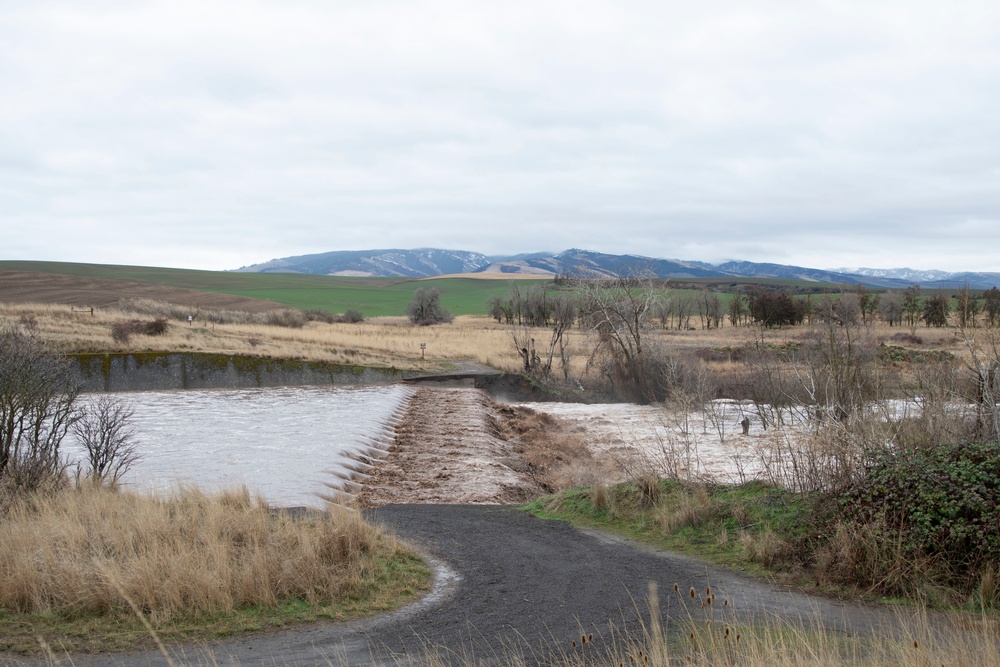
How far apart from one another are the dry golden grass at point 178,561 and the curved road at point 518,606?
0.59m

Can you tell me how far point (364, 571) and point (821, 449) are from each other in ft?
21.1

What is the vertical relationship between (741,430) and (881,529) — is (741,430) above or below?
below

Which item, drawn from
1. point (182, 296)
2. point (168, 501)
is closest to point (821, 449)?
point (168, 501)

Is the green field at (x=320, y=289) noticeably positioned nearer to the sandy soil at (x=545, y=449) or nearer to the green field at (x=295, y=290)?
the green field at (x=295, y=290)

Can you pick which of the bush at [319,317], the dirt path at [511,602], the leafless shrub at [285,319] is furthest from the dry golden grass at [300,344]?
the dirt path at [511,602]

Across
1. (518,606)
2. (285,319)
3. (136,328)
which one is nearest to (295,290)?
(285,319)

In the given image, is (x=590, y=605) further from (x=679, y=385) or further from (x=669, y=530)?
(x=679, y=385)

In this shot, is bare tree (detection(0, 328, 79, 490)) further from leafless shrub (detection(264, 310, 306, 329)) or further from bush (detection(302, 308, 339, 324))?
bush (detection(302, 308, 339, 324))

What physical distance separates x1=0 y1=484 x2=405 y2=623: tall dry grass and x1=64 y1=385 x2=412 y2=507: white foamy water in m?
3.72

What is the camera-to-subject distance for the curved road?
6.62 metres

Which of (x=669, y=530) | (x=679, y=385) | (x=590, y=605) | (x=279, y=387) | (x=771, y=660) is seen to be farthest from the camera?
(x=279, y=387)

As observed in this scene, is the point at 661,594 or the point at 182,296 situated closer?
the point at 661,594

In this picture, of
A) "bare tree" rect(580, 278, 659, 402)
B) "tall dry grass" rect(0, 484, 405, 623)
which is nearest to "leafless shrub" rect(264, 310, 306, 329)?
"bare tree" rect(580, 278, 659, 402)

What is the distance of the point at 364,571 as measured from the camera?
8.74 metres
